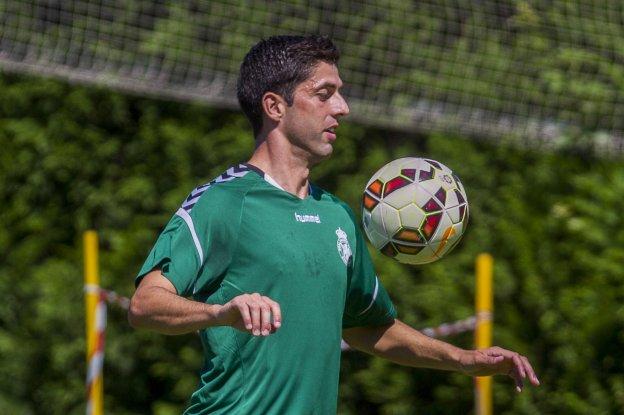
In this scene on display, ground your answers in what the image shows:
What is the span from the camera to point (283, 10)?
7.61 metres

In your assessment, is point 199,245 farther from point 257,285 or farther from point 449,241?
point 449,241

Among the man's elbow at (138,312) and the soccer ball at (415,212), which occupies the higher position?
the man's elbow at (138,312)

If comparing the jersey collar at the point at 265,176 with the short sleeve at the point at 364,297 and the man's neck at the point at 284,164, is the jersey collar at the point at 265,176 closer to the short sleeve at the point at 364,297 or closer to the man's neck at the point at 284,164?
the man's neck at the point at 284,164

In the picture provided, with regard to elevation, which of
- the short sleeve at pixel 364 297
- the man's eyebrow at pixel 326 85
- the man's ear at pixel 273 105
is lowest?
the short sleeve at pixel 364 297

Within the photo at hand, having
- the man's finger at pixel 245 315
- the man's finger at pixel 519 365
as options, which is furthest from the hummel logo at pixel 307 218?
the man's finger at pixel 245 315

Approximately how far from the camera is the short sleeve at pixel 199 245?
11.7ft

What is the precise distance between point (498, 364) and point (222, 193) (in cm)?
95

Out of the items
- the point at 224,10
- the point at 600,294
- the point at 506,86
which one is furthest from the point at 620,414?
the point at 224,10

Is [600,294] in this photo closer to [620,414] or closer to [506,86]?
[620,414]

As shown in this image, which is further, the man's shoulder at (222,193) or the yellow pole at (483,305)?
the yellow pole at (483,305)

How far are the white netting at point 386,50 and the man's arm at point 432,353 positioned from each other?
10.0ft

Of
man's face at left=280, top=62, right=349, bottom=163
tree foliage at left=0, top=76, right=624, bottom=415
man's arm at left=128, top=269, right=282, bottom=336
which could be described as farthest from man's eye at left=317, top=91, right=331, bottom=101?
tree foliage at left=0, top=76, right=624, bottom=415

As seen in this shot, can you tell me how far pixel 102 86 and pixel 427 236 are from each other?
3785 mm

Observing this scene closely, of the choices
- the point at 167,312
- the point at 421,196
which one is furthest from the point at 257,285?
the point at 421,196
